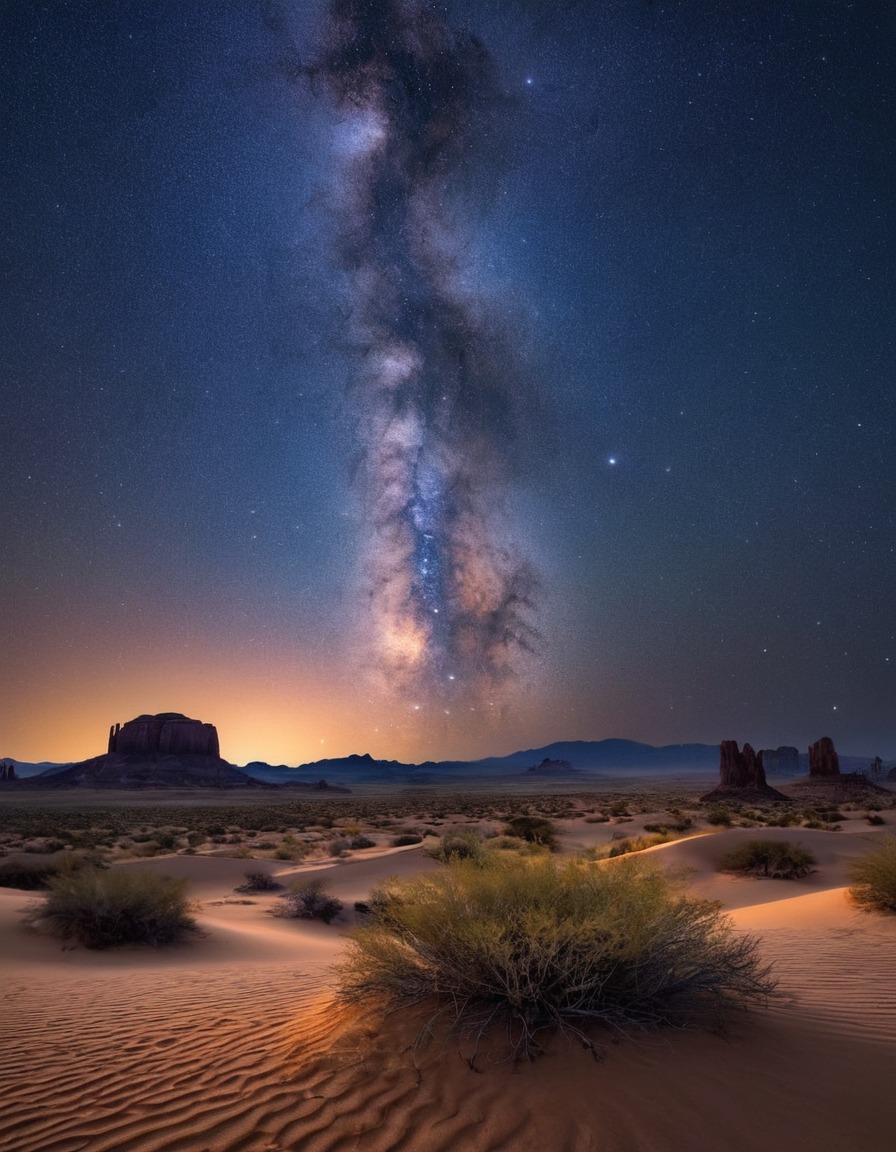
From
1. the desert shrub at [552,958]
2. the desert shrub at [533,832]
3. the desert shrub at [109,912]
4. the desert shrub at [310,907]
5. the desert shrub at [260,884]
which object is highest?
the desert shrub at [552,958]

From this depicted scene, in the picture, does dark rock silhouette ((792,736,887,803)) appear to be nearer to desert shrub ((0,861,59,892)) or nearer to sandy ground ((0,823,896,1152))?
desert shrub ((0,861,59,892))

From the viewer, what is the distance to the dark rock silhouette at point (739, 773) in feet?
198

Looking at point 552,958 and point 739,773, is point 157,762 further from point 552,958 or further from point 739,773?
point 552,958

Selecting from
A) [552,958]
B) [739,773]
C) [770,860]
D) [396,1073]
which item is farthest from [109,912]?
[739,773]

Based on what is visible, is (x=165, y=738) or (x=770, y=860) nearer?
(x=770, y=860)

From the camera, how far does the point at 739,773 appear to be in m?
62.7

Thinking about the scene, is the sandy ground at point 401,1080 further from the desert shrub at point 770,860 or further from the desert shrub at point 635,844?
the desert shrub at point 635,844

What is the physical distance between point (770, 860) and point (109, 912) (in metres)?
16.0

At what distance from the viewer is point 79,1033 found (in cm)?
591

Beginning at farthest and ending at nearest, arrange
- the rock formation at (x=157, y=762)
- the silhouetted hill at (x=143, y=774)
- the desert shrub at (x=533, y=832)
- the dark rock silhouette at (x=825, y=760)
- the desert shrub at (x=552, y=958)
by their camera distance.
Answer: the rock formation at (x=157, y=762) → the silhouetted hill at (x=143, y=774) → the dark rock silhouette at (x=825, y=760) → the desert shrub at (x=533, y=832) → the desert shrub at (x=552, y=958)

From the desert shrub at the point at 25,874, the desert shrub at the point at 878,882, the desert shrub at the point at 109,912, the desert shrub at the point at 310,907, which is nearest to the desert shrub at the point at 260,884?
the desert shrub at the point at 310,907

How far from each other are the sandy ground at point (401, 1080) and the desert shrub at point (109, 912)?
3495 mm

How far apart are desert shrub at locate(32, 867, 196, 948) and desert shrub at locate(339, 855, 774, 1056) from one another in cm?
705

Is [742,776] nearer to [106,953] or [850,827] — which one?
[850,827]
